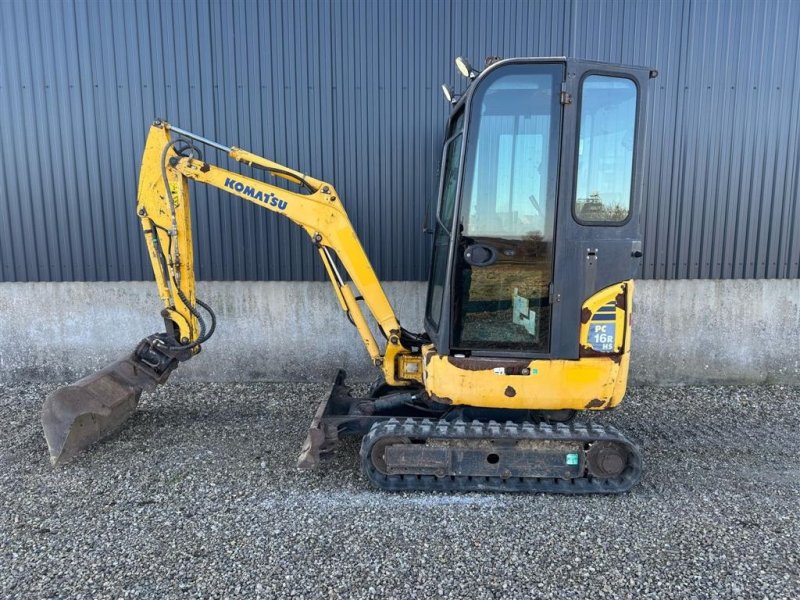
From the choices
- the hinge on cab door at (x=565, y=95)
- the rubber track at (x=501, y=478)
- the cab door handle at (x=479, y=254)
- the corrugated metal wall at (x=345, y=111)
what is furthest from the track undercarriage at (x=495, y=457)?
the corrugated metal wall at (x=345, y=111)

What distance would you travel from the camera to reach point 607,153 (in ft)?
10.6

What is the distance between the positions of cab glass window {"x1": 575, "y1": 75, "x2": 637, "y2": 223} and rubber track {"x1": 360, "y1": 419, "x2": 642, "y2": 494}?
1372mm

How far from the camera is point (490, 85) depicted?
3.21 m

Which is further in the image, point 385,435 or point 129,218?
point 129,218

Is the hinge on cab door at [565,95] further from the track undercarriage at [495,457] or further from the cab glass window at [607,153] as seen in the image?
the track undercarriage at [495,457]

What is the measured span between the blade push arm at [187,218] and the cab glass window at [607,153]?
1729mm

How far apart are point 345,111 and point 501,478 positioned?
156 inches

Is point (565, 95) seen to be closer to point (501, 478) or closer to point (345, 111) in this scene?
point (501, 478)

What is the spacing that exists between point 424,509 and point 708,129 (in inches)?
196

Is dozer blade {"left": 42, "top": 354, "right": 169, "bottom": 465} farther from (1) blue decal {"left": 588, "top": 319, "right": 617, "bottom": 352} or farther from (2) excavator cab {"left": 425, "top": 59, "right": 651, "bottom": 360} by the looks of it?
(1) blue decal {"left": 588, "top": 319, "right": 617, "bottom": 352}

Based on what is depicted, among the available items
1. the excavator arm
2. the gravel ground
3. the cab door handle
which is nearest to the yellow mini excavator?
the cab door handle

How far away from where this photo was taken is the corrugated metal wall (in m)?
5.36

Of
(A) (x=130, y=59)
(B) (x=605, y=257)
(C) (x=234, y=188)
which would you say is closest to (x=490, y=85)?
(B) (x=605, y=257)

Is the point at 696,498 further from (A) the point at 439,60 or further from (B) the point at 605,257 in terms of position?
(A) the point at 439,60
